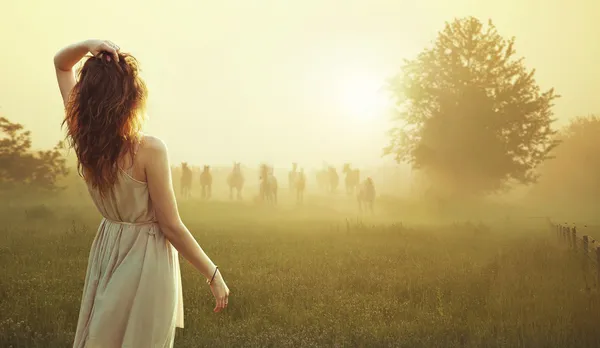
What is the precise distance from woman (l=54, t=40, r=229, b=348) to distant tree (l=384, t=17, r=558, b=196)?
33197 mm

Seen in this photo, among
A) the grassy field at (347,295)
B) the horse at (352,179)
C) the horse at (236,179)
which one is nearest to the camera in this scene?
the grassy field at (347,295)

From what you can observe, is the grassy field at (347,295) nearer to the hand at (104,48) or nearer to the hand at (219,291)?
the hand at (219,291)

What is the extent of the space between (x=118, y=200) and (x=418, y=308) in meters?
7.28

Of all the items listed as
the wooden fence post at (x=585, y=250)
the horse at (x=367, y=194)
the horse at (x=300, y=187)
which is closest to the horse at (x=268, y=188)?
the horse at (x=300, y=187)

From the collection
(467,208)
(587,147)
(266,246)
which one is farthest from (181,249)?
(587,147)

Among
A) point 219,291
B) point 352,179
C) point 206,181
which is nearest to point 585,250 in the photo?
point 219,291

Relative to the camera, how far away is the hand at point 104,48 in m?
3.46

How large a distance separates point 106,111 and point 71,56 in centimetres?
73

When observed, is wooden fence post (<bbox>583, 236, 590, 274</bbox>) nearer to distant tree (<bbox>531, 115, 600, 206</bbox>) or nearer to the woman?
the woman

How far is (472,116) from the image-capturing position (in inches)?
1421

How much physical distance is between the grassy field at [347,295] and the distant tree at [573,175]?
29.5m

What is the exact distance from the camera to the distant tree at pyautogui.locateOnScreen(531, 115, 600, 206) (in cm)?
4550

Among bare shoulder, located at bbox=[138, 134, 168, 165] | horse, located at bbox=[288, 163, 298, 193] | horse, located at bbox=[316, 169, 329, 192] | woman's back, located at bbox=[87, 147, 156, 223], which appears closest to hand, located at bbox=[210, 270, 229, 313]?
woman's back, located at bbox=[87, 147, 156, 223]

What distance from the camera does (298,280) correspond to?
11.9m
